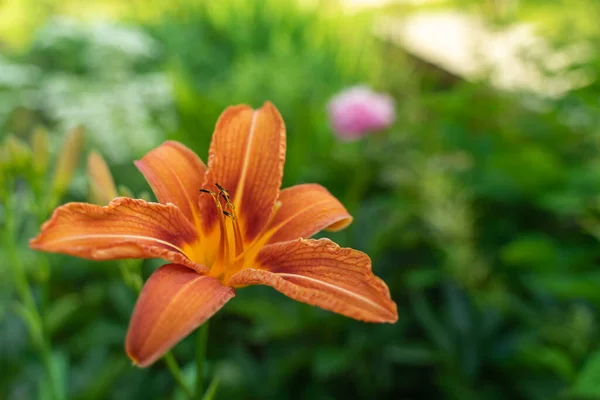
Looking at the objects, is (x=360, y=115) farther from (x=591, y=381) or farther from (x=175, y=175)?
(x=175, y=175)

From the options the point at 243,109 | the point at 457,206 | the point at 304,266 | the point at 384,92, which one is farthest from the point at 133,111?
the point at 304,266

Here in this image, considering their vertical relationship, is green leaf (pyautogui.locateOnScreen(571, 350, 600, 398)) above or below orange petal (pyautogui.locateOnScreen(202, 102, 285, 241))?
below

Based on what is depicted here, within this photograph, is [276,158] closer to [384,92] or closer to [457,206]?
[457,206]

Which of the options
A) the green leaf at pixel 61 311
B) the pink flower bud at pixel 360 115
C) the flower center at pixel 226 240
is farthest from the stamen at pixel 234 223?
the pink flower bud at pixel 360 115

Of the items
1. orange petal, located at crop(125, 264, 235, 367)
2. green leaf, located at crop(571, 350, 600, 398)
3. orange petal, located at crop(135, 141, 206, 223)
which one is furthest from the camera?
green leaf, located at crop(571, 350, 600, 398)

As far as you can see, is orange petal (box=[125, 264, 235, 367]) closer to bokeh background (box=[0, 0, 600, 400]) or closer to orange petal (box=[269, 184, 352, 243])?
orange petal (box=[269, 184, 352, 243])

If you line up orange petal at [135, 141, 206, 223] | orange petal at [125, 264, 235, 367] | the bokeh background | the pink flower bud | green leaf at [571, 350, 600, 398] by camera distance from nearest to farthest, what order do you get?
orange petal at [125, 264, 235, 367], orange petal at [135, 141, 206, 223], green leaf at [571, 350, 600, 398], the bokeh background, the pink flower bud

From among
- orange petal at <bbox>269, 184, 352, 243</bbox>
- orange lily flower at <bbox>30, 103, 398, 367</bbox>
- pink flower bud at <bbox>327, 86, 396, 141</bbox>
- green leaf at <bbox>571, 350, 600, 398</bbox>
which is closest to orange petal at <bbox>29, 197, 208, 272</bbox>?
orange lily flower at <bbox>30, 103, 398, 367</bbox>
